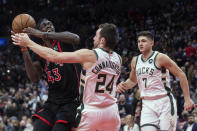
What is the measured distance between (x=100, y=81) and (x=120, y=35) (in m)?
17.6

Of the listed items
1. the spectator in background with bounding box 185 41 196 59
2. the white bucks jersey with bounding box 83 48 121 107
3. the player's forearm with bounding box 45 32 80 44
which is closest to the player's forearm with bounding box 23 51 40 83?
the player's forearm with bounding box 45 32 80 44

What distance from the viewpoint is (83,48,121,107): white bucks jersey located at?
4.59 meters

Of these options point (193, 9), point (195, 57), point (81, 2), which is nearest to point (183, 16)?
point (193, 9)

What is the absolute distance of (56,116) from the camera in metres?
4.88

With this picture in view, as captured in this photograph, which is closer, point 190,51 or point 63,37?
point 63,37

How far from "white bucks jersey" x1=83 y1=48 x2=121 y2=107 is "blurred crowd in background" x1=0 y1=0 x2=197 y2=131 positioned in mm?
5658

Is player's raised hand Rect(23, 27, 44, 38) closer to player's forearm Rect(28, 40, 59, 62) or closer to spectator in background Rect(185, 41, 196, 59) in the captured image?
player's forearm Rect(28, 40, 59, 62)

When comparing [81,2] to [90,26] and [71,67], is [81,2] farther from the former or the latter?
[71,67]

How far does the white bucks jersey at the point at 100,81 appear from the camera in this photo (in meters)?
4.59

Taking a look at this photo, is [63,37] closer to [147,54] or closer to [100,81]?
[100,81]

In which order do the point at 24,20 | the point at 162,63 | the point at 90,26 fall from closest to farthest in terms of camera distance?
1. the point at 24,20
2. the point at 162,63
3. the point at 90,26

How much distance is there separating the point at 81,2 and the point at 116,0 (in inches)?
115

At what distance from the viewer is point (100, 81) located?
462 centimetres

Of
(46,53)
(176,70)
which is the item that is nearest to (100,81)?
(46,53)
